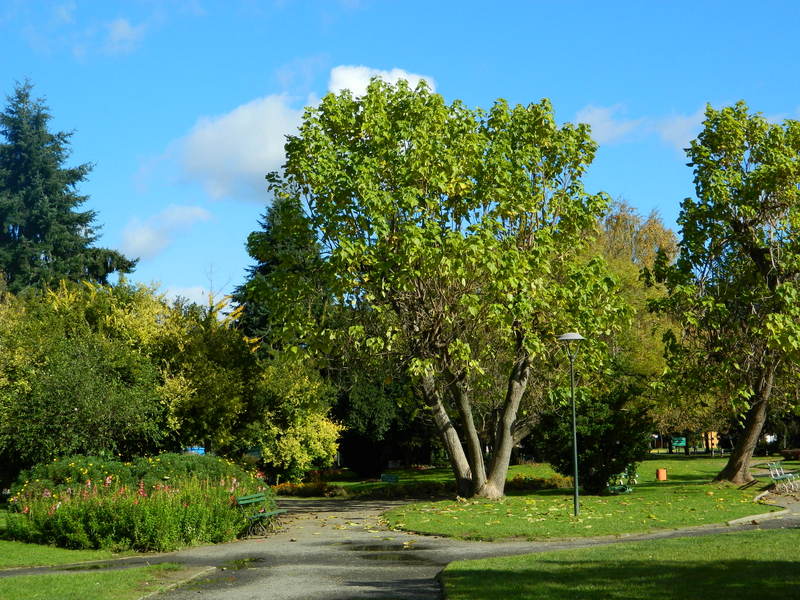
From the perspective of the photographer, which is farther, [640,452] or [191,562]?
[640,452]

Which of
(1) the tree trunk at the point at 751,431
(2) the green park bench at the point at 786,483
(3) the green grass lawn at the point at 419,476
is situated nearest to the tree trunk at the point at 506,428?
(2) the green park bench at the point at 786,483

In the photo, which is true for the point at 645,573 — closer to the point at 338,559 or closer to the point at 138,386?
the point at 338,559

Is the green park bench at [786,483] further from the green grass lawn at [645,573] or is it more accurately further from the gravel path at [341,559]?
the green grass lawn at [645,573]

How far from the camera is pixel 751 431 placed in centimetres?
3170

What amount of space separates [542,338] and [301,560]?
45.5 ft

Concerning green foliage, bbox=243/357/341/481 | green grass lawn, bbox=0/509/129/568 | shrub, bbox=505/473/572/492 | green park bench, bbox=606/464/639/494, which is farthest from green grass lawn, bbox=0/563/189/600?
shrub, bbox=505/473/572/492

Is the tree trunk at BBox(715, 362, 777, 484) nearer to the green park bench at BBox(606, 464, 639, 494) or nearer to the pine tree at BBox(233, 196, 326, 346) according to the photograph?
the green park bench at BBox(606, 464, 639, 494)

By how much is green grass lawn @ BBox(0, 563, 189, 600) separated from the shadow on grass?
4.60 meters

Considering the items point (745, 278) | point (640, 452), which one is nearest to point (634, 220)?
point (745, 278)

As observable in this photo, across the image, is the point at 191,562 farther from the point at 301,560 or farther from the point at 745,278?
the point at 745,278

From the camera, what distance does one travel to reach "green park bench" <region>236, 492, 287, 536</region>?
1984 centimetres

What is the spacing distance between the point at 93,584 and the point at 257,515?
274 inches

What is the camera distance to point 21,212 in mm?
64938

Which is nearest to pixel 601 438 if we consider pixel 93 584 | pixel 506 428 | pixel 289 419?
pixel 506 428
